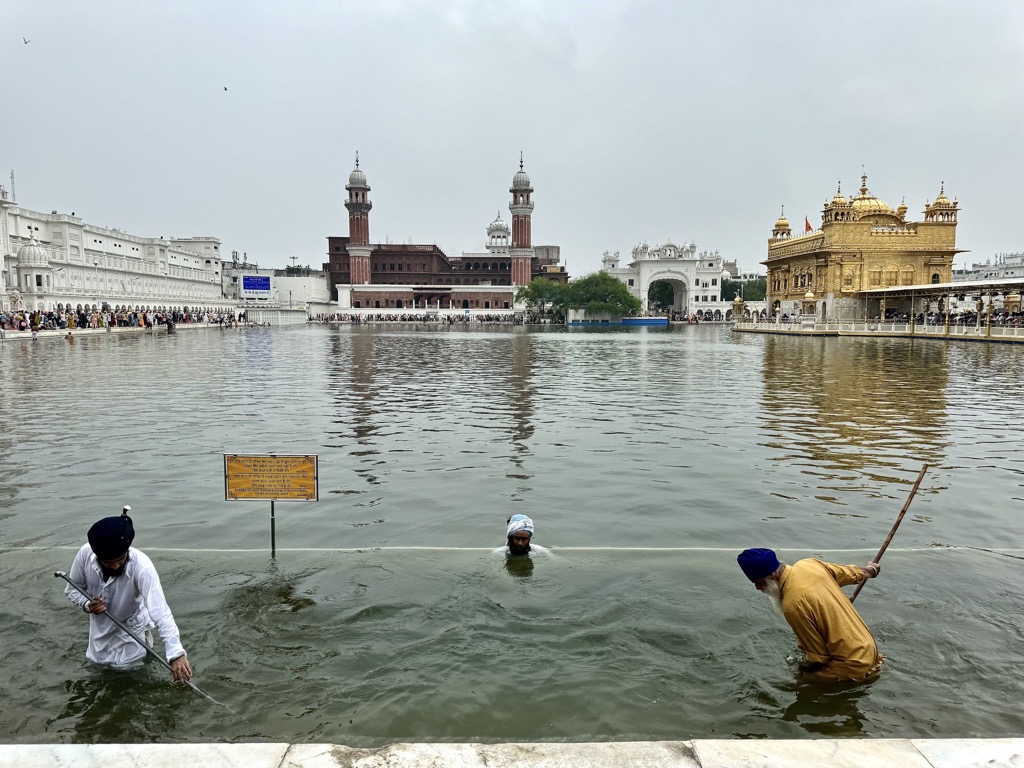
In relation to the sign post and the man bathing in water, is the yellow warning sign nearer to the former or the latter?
the sign post

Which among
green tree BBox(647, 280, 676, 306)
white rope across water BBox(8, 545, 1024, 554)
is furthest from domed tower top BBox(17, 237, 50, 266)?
green tree BBox(647, 280, 676, 306)

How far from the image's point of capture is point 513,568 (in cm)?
615

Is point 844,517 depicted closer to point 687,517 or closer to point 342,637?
point 687,517

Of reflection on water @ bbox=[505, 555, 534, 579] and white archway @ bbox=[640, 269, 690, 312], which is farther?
white archway @ bbox=[640, 269, 690, 312]

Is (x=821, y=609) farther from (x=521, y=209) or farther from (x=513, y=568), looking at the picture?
(x=521, y=209)

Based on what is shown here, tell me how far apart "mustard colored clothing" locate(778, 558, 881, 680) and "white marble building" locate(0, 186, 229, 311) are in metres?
62.9

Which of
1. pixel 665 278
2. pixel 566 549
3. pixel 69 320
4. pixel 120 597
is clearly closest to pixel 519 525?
pixel 566 549

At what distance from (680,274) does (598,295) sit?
27404 millimetres

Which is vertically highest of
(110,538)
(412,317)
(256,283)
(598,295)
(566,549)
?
(256,283)

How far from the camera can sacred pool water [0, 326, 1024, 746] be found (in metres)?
4.09

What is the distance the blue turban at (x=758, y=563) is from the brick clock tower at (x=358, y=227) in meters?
106

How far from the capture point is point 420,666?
14.9 feet

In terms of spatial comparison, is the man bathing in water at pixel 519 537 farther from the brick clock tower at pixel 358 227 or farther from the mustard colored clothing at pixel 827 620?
the brick clock tower at pixel 358 227

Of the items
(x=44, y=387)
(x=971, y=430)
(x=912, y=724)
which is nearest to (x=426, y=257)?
(x=44, y=387)
